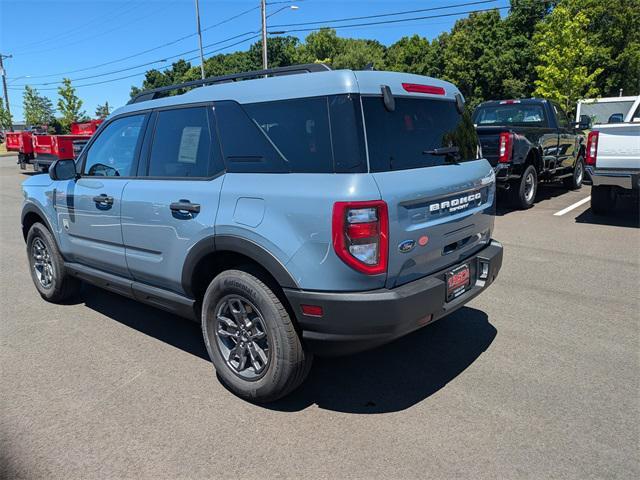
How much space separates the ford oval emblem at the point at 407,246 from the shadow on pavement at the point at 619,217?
267 inches

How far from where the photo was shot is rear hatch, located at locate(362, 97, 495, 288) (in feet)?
8.79

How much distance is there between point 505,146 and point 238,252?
654cm

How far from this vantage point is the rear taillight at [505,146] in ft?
26.7

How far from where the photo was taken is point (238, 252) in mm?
2930

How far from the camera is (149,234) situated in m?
3.55

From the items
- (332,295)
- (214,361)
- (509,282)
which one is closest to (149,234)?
(214,361)

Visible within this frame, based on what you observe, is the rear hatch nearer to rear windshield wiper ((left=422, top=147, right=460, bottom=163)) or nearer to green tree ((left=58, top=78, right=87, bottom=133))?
rear windshield wiper ((left=422, top=147, right=460, bottom=163))

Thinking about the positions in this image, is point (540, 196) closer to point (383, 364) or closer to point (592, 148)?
point (592, 148)

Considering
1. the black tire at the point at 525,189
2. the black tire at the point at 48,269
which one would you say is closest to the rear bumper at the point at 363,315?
the black tire at the point at 48,269

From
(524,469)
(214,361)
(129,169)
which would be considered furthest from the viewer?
(129,169)

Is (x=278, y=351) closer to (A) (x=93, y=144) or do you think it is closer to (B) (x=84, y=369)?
(B) (x=84, y=369)

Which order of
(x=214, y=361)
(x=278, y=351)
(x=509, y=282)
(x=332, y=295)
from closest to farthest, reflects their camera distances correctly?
(x=332, y=295) < (x=278, y=351) < (x=214, y=361) < (x=509, y=282)

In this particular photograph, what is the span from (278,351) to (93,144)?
9.11ft

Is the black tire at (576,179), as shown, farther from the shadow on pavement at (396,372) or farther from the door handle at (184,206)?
the door handle at (184,206)
